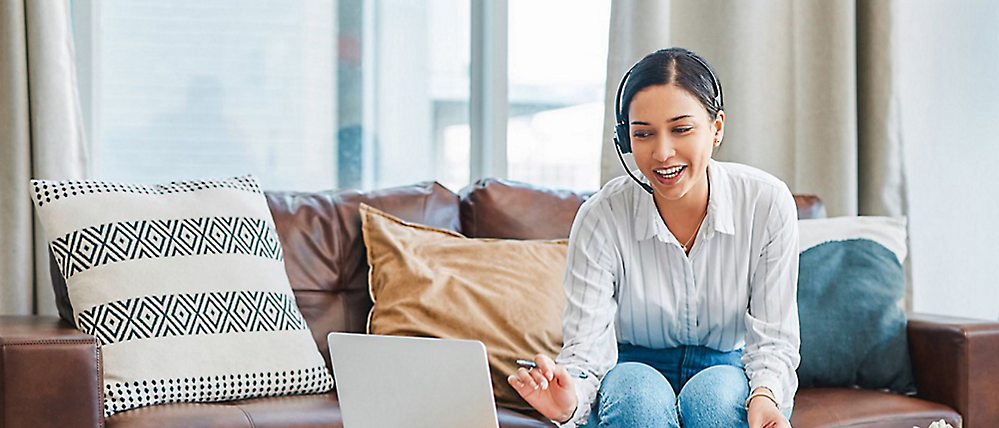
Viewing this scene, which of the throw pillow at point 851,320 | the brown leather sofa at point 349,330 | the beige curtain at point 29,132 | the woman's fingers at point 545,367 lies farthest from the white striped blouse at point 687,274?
the beige curtain at point 29,132

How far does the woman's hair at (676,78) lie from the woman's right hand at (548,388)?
1.47ft

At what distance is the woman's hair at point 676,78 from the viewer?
1720 millimetres

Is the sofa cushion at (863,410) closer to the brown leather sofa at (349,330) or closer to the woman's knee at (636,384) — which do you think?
the brown leather sofa at (349,330)

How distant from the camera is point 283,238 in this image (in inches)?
99.4

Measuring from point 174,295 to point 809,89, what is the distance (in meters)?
1.99

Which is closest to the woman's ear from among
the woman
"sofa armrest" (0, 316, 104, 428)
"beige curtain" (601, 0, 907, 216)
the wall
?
the woman

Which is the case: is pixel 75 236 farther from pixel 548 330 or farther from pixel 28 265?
pixel 548 330

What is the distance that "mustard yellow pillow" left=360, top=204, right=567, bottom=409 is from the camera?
234 centimetres

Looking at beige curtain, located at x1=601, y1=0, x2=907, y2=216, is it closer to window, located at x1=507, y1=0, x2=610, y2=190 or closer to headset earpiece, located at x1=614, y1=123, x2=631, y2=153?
window, located at x1=507, y1=0, x2=610, y2=190

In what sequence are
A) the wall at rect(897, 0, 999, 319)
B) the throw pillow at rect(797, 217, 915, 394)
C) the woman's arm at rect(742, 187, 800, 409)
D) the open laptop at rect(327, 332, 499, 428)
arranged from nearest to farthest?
the open laptop at rect(327, 332, 499, 428), the woman's arm at rect(742, 187, 800, 409), the throw pillow at rect(797, 217, 915, 394), the wall at rect(897, 0, 999, 319)

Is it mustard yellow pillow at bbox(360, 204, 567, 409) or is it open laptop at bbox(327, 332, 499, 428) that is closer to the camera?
open laptop at bbox(327, 332, 499, 428)

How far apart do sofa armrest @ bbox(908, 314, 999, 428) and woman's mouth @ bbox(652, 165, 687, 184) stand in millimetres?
1012

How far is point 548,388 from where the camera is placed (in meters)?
1.60

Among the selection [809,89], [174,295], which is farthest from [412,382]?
[809,89]
